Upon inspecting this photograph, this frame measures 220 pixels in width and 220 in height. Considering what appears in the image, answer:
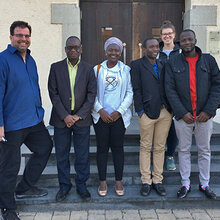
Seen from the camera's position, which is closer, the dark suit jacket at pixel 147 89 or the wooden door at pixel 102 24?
the dark suit jacket at pixel 147 89

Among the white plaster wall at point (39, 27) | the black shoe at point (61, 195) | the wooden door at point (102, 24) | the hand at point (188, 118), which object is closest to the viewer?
the hand at point (188, 118)

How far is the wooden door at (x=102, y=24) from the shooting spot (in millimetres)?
5195

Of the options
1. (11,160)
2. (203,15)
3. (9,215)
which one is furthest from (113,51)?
(203,15)

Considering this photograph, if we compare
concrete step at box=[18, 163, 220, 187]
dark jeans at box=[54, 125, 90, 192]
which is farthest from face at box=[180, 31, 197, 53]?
concrete step at box=[18, 163, 220, 187]

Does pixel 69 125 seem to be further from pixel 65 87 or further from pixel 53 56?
pixel 53 56

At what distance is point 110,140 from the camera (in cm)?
313

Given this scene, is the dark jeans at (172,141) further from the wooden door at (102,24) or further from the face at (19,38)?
the wooden door at (102,24)

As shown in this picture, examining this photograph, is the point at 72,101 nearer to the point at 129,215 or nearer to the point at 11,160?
the point at 11,160

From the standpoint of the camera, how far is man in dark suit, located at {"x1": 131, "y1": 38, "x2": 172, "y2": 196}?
3.05 meters

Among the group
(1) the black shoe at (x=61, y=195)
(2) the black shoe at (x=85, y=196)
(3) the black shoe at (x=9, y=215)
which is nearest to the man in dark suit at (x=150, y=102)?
(2) the black shoe at (x=85, y=196)

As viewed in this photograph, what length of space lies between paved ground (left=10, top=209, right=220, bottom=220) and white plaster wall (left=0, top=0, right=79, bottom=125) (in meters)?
2.60

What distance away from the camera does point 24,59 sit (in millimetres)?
2973

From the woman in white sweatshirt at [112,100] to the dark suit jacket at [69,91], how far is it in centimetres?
12

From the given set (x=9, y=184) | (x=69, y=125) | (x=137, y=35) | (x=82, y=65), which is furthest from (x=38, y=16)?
(x=9, y=184)
